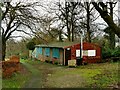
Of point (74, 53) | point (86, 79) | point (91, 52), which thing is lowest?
point (86, 79)

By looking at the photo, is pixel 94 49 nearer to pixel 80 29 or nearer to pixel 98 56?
pixel 98 56

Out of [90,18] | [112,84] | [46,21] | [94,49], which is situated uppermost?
[90,18]

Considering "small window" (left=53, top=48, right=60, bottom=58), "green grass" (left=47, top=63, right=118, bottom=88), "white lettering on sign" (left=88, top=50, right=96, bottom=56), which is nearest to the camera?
"green grass" (left=47, top=63, right=118, bottom=88)

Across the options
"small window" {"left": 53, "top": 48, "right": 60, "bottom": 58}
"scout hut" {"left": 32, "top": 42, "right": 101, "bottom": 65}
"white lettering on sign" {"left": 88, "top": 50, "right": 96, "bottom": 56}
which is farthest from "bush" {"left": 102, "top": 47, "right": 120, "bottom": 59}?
"small window" {"left": 53, "top": 48, "right": 60, "bottom": 58}

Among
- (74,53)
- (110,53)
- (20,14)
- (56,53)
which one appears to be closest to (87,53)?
(74,53)

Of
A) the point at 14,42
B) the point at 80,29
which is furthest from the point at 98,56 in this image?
the point at 14,42

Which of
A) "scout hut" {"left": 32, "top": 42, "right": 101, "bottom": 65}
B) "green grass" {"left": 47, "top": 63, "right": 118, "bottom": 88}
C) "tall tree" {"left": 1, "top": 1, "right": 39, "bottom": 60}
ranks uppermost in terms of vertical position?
"tall tree" {"left": 1, "top": 1, "right": 39, "bottom": 60}

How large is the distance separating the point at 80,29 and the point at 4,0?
1863cm

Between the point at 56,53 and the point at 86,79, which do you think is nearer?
the point at 86,79

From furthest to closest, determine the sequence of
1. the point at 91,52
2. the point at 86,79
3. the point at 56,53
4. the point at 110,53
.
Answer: the point at 56,53 < the point at 110,53 < the point at 91,52 < the point at 86,79

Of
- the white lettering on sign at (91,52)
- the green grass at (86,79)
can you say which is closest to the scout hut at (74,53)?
the white lettering on sign at (91,52)

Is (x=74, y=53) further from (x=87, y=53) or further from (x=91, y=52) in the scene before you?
(x=91, y=52)

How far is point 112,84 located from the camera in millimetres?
13188

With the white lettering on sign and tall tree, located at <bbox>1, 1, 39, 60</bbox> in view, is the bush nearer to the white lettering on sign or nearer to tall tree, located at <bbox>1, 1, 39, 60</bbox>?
the white lettering on sign
